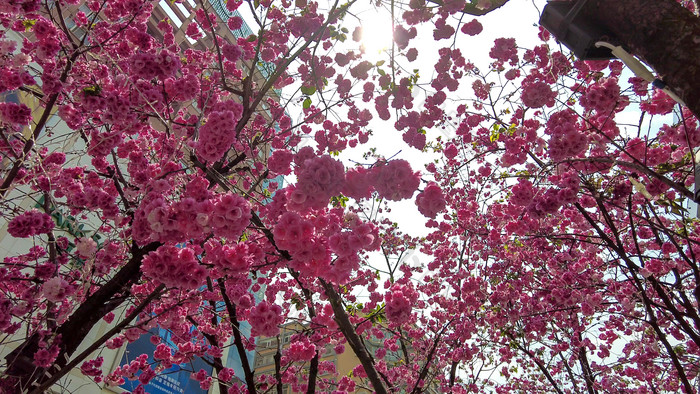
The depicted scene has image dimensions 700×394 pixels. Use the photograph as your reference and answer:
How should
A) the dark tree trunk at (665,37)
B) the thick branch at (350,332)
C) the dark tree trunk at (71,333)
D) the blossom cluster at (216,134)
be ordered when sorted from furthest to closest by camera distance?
the thick branch at (350,332), the dark tree trunk at (71,333), the blossom cluster at (216,134), the dark tree trunk at (665,37)

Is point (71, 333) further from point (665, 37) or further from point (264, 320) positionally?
point (665, 37)

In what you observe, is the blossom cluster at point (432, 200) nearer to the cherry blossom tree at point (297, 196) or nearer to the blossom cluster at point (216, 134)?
the cherry blossom tree at point (297, 196)

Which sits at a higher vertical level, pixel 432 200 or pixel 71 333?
pixel 432 200

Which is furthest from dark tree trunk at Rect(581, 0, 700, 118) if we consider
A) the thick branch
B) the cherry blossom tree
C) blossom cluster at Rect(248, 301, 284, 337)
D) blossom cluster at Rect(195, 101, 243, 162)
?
blossom cluster at Rect(248, 301, 284, 337)

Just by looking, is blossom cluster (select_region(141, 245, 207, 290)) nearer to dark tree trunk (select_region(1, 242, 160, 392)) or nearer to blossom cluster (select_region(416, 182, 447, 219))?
dark tree trunk (select_region(1, 242, 160, 392))

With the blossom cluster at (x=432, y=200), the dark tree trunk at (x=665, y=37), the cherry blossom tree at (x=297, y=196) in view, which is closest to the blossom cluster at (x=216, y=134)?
the cherry blossom tree at (x=297, y=196)

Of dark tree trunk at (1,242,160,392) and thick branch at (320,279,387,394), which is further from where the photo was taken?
thick branch at (320,279,387,394)

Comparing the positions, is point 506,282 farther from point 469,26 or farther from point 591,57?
point 591,57

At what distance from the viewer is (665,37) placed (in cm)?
175

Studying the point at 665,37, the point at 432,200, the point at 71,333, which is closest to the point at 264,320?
the point at 71,333

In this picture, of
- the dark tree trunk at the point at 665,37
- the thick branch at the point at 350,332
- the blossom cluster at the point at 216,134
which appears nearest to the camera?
the dark tree trunk at the point at 665,37

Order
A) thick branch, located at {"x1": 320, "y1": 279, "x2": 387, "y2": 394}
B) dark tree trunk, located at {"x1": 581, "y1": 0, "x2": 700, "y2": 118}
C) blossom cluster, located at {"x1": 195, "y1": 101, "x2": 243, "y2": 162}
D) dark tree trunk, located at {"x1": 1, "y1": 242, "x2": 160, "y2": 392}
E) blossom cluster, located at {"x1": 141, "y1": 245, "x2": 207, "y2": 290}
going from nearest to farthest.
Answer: dark tree trunk, located at {"x1": 581, "y1": 0, "x2": 700, "y2": 118}, blossom cluster, located at {"x1": 141, "y1": 245, "x2": 207, "y2": 290}, blossom cluster, located at {"x1": 195, "y1": 101, "x2": 243, "y2": 162}, dark tree trunk, located at {"x1": 1, "y1": 242, "x2": 160, "y2": 392}, thick branch, located at {"x1": 320, "y1": 279, "x2": 387, "y2": 394}

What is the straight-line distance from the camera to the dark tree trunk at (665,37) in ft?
5.53

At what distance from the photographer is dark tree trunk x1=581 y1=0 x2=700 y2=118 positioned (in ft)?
5.53
